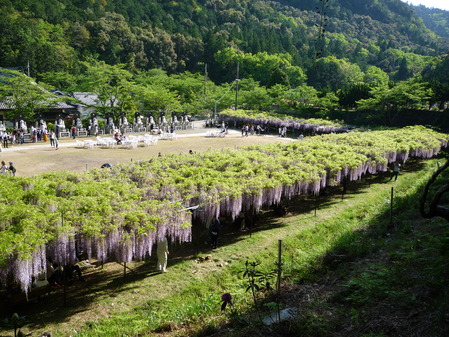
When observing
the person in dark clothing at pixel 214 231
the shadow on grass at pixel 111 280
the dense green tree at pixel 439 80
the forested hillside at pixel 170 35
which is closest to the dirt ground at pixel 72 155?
the shadow on grass at pixel 111 280

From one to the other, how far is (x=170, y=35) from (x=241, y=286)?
294ft

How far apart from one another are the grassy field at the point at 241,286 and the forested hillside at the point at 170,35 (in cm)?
2266

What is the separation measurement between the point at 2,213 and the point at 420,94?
4677cm

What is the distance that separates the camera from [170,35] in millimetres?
89812

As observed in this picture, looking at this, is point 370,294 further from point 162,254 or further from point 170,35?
point 170,35

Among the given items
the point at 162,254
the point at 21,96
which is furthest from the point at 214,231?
the point at 21,96

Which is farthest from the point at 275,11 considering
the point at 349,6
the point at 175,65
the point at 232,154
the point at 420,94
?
the point at 232,154

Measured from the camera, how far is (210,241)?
1378 cm

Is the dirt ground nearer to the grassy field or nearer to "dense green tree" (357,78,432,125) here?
the grassy field

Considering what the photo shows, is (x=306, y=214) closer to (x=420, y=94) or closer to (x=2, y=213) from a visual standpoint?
(x=2, y=213)

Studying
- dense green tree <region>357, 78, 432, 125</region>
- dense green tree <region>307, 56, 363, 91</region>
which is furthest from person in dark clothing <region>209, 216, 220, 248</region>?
dense green tree <region>307, 56, 363, 91</region>

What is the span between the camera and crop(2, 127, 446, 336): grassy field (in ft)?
22.2

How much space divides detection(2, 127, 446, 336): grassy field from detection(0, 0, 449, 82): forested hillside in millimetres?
22664

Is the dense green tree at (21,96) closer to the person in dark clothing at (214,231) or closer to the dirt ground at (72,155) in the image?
the dirt ground at (72,155)
